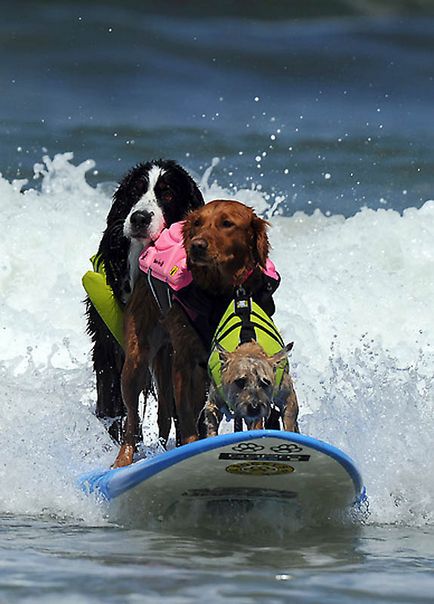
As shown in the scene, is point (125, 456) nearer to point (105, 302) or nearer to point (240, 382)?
point (105, 302)

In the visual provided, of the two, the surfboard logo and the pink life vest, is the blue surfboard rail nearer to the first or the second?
the surfboard logo

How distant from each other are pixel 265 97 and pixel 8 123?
379 cm

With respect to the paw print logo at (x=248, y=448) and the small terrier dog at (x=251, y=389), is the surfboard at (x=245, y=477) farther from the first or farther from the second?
the small terrier dog at (x=251, y=389)

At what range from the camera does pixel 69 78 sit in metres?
19.8

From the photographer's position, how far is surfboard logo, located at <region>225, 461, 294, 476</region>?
511 cm

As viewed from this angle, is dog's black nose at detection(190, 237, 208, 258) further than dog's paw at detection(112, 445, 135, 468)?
No

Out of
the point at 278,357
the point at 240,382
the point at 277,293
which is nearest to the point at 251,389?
the point at 240,382

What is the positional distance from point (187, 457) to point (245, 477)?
26cm

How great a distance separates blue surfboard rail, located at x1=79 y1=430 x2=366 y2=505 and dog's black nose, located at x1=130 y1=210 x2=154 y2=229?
125 centimetres

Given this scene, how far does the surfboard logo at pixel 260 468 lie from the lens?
511 cm

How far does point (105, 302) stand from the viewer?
700 cm

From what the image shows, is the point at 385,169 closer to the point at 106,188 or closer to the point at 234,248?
the point at 106,188

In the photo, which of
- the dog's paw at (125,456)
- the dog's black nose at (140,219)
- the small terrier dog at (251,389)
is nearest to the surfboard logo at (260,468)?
the small terrier dog at (251,389)

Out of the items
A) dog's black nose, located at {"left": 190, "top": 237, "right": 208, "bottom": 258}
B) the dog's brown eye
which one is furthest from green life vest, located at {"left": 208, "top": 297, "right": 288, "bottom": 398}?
dog's black nose, located at {"left": 190, "top": 237, "right": 208, "bottom": 258}
